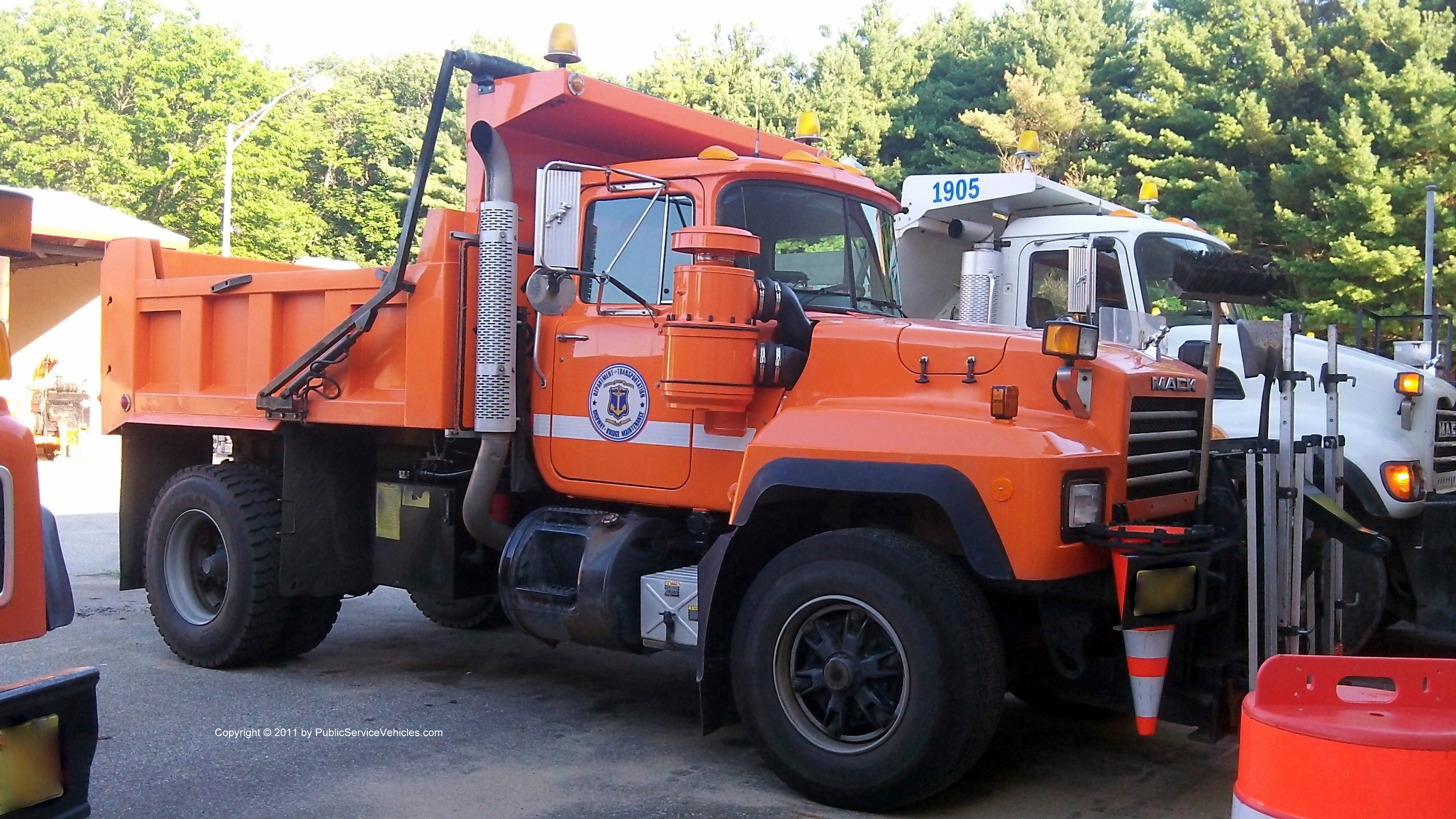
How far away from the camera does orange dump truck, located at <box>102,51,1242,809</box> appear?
4391 millimetres

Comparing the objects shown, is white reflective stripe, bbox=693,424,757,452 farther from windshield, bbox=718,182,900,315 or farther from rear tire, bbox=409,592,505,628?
rear tire, bbox=409,592,505,628

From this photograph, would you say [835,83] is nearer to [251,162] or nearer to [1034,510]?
[251,162]

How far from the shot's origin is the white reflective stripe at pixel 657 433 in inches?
209

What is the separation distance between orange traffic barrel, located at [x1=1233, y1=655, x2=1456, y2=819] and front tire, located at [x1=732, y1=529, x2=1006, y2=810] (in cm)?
115

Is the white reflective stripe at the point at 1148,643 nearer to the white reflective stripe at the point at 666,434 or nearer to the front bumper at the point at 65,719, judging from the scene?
the white reflective stripe at the point at 666,434

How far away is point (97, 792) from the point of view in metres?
4.69

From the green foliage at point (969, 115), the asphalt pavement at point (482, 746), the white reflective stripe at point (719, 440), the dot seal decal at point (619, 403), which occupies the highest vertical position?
the green foliage at point (969, 115)

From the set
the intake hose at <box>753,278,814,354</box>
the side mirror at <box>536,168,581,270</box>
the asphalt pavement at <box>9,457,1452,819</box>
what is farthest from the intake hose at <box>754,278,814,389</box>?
the asphalt pavement at <box>9,457,1452,819</box>

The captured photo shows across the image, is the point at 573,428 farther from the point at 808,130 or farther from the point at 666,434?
the point at 808,130

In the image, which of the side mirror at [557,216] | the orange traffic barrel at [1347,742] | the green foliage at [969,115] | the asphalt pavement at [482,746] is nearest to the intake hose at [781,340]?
the side mirror at [557,216]

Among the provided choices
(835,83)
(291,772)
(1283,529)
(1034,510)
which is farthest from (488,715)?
(835,83)

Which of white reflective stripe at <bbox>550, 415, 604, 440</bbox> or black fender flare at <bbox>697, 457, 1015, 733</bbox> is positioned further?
white reflective stripe at <bbox>550, 415, 604, 440</bbox>

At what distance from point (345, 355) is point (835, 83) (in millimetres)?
31120

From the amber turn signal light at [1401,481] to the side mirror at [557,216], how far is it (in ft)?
14.5
